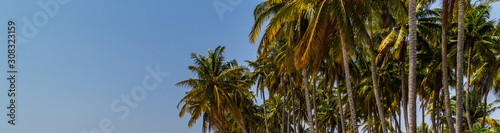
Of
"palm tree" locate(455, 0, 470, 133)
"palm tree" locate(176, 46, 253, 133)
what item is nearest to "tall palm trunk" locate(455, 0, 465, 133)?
"palm tree" locate(455, 0, 470, 133)

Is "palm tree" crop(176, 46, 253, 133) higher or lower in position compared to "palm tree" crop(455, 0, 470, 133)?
higher

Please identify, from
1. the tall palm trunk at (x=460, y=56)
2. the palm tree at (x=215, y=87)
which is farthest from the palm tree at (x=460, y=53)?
the palm tree at (x=215, y=87)

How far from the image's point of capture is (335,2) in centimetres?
1409

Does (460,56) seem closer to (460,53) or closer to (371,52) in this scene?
(460,53)

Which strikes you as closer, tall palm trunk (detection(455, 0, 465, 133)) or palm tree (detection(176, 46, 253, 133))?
tall palm trunk (detection(455, 0, 465, 133))

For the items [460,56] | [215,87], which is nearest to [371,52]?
[460,56]

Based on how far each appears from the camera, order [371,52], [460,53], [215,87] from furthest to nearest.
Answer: [215,87] → [371,52] → [460,53]

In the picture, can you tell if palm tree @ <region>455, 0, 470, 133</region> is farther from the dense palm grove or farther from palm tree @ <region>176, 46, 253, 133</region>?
palm tree @ <region>176, 46, 253, 133</region>

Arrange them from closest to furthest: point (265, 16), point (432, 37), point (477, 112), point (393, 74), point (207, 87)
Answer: point (265, 16) < point (432, 37) < point (393, 74) < point (207, 87) < point (477, 112)

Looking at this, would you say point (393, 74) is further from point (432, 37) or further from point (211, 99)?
point (211, 99)

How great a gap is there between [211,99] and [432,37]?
15858 millimetres

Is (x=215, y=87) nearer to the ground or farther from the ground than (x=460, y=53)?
farther from the ground

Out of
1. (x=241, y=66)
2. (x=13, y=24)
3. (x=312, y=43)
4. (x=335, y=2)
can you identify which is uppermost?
(x=241, y=66)

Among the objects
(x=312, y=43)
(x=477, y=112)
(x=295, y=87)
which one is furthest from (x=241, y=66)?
(x=477, y=112)
